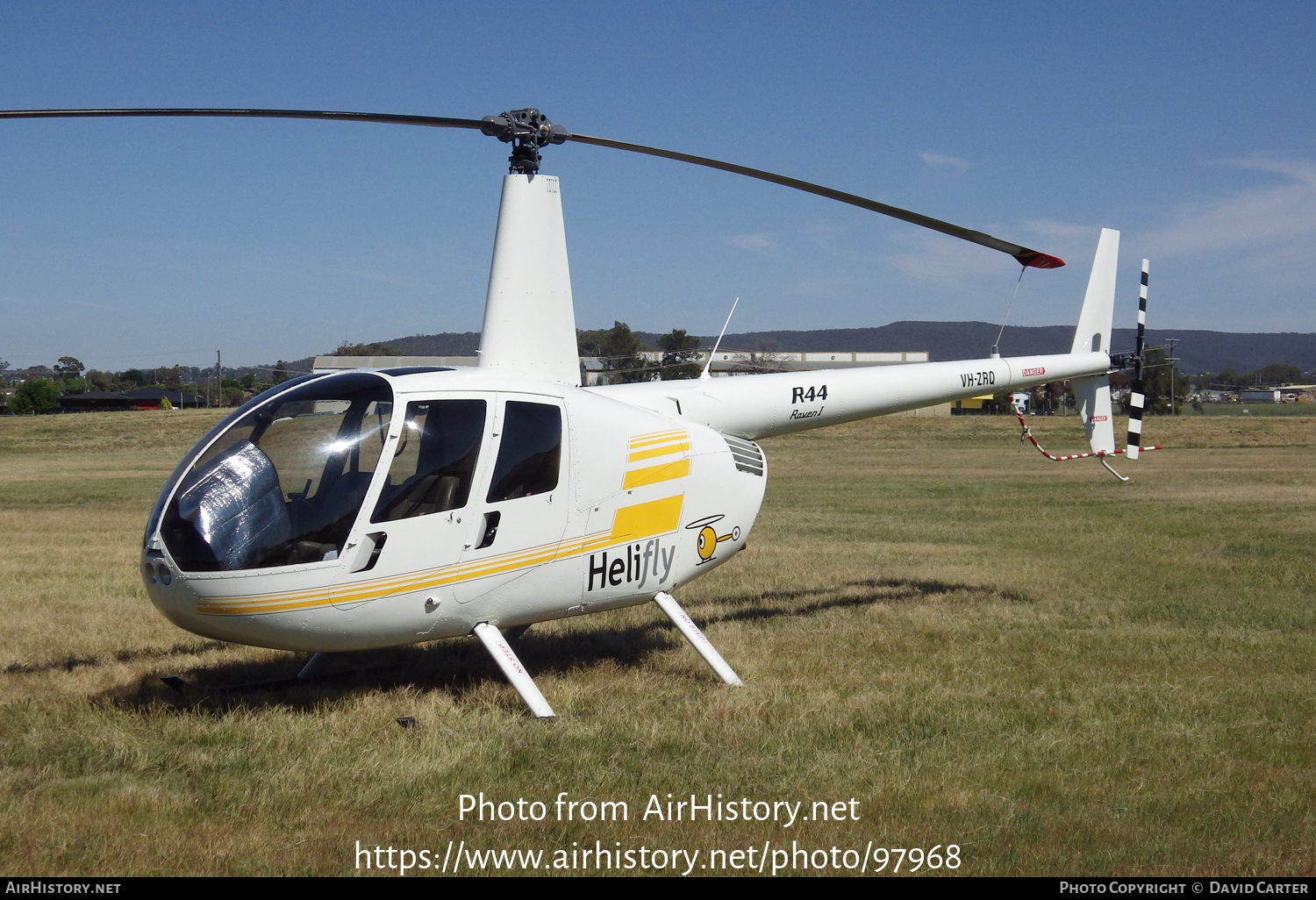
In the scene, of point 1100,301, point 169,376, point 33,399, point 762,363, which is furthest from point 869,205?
point 169,376

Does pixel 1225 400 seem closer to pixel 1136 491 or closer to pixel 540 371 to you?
pixel 1136 491

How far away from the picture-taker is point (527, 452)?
22.2ft

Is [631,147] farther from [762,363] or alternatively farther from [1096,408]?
[762,363]

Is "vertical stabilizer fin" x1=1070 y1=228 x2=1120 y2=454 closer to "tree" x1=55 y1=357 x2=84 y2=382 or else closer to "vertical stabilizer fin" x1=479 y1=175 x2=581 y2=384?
"vertical stabilizer fin" x1=479 y1=175 x2=581 y2=384

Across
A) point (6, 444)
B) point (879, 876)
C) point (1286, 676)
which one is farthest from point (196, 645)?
point (6, 444)

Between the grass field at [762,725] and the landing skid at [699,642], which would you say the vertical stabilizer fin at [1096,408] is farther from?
the landing skid at [699,642]

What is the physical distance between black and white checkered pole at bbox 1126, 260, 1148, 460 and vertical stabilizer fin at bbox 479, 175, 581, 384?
742 centimetres

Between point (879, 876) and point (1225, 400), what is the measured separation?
156598mm

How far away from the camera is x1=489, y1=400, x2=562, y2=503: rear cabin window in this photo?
6.62 m

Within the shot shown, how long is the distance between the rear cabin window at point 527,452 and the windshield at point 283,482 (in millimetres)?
778

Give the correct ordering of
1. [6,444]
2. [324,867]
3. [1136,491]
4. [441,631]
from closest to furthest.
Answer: [324,867]
[441,631]
[1136,491]
[6,444]

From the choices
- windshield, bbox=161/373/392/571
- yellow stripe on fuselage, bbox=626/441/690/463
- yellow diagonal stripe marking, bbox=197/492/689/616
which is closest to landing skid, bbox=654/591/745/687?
yellow diagonal stripe marking, bbox=197/492/689/616

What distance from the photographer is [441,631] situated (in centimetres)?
659

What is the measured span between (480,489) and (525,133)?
2.52m
